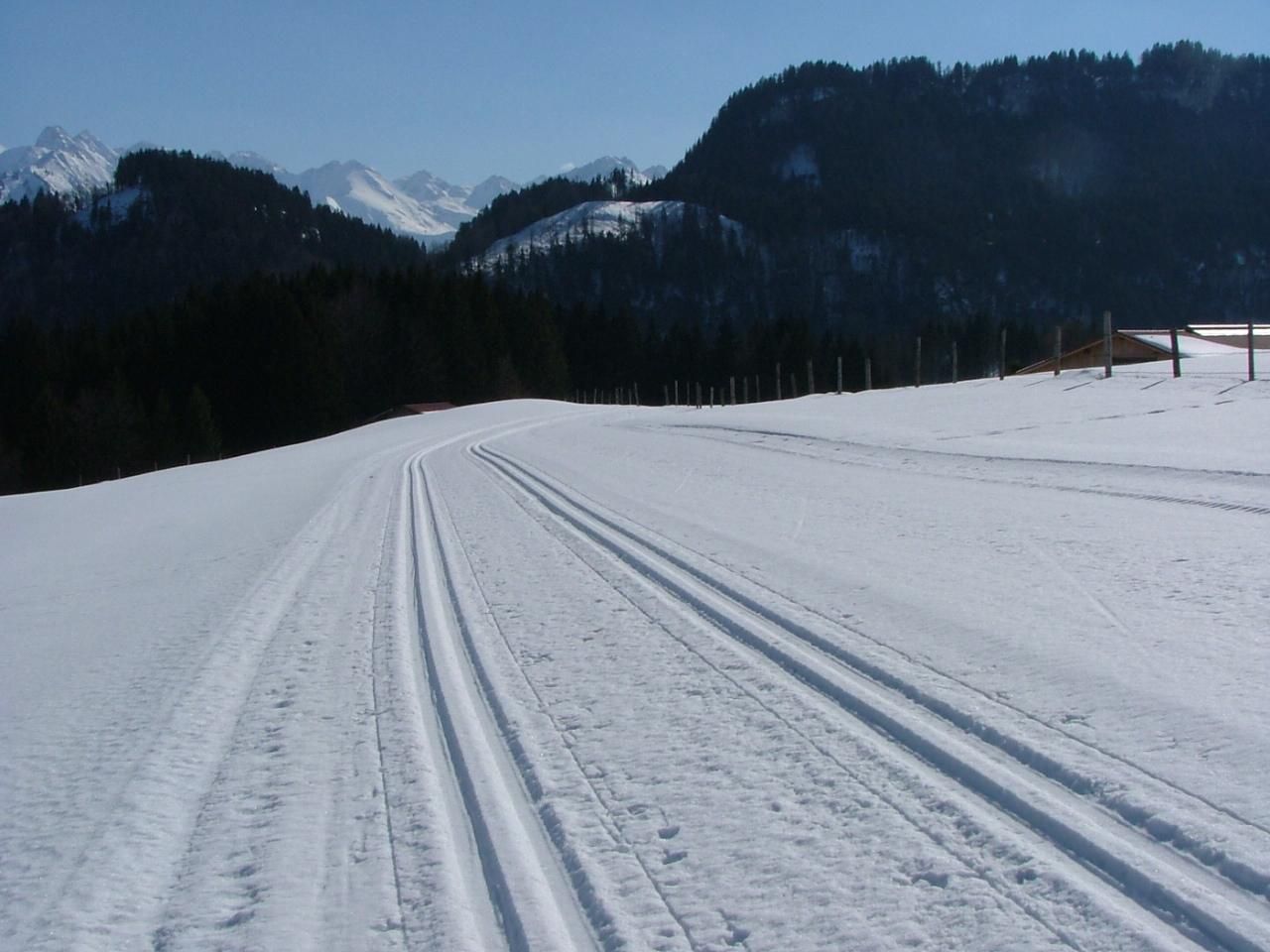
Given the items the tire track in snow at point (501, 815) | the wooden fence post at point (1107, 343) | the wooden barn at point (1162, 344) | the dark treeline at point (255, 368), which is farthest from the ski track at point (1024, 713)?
the dark treeline at point (255, 368)

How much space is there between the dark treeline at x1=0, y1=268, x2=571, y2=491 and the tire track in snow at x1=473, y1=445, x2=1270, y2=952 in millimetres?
67641

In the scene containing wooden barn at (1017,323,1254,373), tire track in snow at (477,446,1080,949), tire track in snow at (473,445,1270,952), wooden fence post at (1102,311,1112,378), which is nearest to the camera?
tire track in snow at (473,445,1270,952)

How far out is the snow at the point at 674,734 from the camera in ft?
10.8

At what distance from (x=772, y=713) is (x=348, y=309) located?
254 feet

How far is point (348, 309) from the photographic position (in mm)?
77625

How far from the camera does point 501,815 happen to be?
13.2 ft

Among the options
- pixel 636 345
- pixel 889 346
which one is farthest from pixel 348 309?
pixel 889 346

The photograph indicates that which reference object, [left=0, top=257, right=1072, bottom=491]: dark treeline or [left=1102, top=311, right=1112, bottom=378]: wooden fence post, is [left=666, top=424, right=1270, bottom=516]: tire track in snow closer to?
[left=1102, top=311, right=1112, bottom=378]: wooden fence post

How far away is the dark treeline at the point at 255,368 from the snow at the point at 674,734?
6371 cm

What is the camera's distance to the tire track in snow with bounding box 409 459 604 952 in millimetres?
3238

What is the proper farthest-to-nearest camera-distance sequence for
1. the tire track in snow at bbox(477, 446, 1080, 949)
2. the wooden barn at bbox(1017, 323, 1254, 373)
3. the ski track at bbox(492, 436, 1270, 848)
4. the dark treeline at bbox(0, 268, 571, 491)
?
the dark treeline at bbox(0, 268, 571, 491) < the wooden barn at bbox(1017, 323, 1254, 373) < the ski track at bbox(492, 436, 1270, 848) < the tire track in snow at bbox(477, 446, 1080, 949)

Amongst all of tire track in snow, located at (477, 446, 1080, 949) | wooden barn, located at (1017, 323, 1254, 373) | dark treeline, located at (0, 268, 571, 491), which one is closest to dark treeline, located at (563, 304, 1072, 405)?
dark treeline, located at (0, 268, 571, 491)

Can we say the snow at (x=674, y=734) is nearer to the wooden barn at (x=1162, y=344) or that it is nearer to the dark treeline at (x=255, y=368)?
the wooden barn at (x=1162, y=344)

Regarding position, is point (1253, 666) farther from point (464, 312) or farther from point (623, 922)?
point (464, 312)
